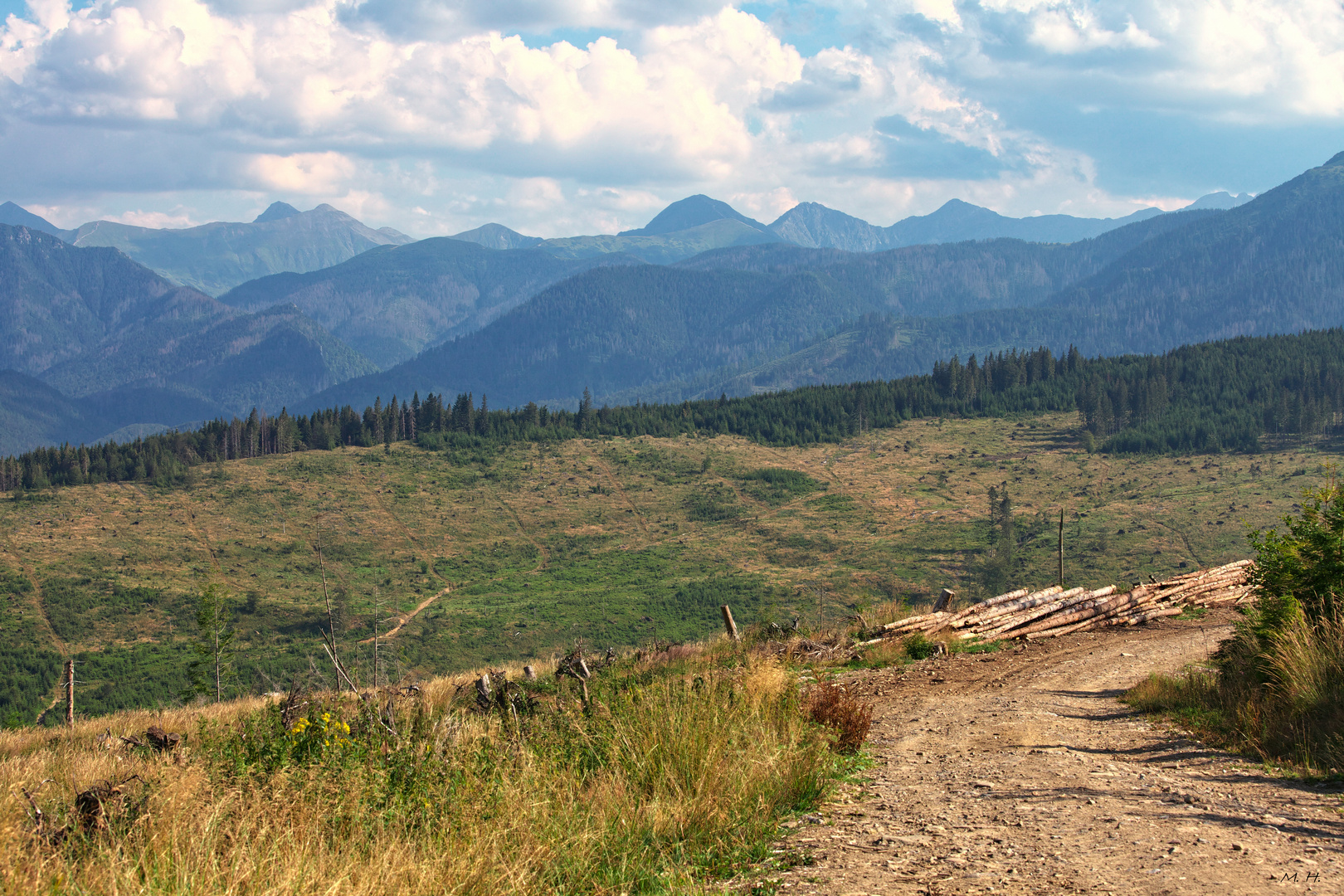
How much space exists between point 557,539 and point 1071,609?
111m

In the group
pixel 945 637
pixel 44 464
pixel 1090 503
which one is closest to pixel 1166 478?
pixel 1090 503

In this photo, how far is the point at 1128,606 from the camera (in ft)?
65.7

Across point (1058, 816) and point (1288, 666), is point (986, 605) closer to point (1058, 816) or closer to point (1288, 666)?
Result: point (1288, 666)

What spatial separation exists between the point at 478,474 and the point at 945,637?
13820 centimetres

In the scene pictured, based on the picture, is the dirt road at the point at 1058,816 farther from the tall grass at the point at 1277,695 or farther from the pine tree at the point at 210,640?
A: the pine tree at the point at 210,640

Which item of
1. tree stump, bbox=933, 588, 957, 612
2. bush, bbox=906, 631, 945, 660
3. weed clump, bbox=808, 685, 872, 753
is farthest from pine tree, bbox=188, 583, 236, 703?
weed clump, bbox=808, 685, 872, 753

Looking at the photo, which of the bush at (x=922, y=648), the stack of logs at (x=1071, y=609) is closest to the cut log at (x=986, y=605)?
the stack of logs at (x=1071, y=609)

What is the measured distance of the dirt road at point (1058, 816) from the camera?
605 centimetres

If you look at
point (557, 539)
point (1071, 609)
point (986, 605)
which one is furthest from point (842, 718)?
point (557, 539)

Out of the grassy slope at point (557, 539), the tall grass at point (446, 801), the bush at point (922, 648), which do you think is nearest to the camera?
the tall grass at point (446, 801)

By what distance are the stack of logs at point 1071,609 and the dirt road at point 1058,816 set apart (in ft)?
17.2

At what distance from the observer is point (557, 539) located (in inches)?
5012

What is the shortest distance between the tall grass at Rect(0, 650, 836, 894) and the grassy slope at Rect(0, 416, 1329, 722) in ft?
220

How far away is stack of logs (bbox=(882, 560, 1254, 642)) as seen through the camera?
57.9ft
